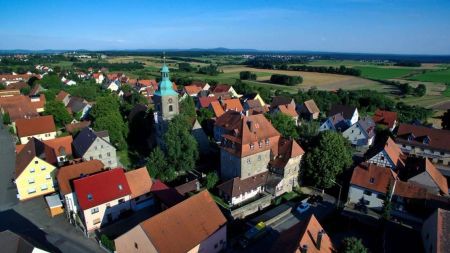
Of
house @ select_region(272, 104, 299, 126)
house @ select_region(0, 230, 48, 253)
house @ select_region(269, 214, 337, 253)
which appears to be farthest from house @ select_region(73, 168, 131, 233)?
house @ select_region(272, 104, 299, 126)

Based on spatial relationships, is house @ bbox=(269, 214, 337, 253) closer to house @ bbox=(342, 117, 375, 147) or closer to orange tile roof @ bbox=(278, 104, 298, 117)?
house @ bbox=(342, 117, 375, 147)

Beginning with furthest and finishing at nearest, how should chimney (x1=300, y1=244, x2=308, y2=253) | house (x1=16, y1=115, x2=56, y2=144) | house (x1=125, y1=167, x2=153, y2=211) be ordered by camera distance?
house (x1=16, y1=115, x2=56, y2=144) < house (x1=125, y1=167, x2=153, y2=211) < chimney (x1=300, y1=244, x2=308, y2=253)

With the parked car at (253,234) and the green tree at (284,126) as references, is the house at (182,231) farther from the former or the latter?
the green tree at (284,126)

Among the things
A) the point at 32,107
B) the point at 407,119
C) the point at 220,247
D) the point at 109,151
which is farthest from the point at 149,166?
the point at 407,119

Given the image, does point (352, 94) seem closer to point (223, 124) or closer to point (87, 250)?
point (223, 124)

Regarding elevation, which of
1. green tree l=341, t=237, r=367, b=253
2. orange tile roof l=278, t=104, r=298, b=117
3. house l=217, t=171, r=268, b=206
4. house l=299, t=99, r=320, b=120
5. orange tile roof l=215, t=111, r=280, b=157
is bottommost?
house l=217, t=171, r=268, b=206
